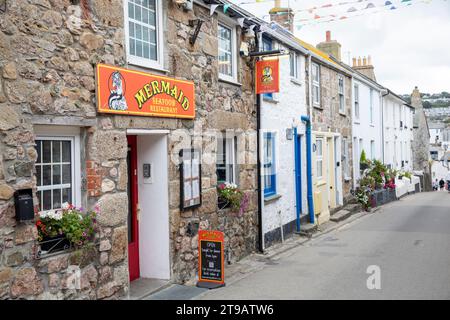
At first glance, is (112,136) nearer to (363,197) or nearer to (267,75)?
(267,75)

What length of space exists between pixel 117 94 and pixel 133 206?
7.24 feet

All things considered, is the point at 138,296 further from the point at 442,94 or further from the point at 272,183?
the point at 442,94

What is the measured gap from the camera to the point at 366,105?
24.0m

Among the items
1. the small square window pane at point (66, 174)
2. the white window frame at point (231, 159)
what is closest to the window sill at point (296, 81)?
the white window frame at point (231, 159)

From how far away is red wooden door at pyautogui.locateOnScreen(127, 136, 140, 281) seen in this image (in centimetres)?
830

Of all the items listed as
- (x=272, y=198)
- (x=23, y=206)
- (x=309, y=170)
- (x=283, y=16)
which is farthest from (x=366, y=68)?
(x=23, y=206)

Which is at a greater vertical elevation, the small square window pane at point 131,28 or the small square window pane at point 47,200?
the small square window pane at point 131,28

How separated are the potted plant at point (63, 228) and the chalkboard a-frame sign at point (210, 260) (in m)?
2.33

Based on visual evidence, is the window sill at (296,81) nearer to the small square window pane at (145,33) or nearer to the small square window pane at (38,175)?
the small square window pane at (145,33)

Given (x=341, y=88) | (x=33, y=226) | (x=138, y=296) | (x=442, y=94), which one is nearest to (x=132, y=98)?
(x=33, y=226)

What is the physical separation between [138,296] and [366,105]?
1906cm

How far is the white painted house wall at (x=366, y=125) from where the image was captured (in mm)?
21875

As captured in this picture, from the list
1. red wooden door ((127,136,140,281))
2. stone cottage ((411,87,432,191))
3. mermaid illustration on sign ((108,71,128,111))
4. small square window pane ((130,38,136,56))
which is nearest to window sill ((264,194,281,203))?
red wooden door ((127,136,140,281))

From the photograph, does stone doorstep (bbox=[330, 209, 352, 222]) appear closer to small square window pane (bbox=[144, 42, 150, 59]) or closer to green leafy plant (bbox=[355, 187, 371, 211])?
green leafy plant (bbox=[355, 187, 371, 211])
